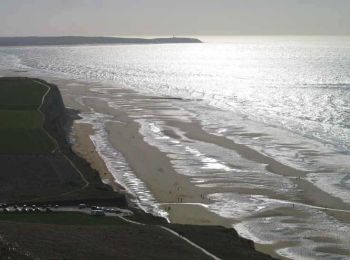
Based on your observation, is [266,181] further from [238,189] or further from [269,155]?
[269,155]

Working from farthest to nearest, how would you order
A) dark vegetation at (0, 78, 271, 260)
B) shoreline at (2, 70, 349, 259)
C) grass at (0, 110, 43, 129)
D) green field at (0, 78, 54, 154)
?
grass at (0, 110, 43, 129), green field at (0, 78, 54, 154), shoreline at (2, 70, 349, 259), dark vegetation at (0, 78, 271, 260)

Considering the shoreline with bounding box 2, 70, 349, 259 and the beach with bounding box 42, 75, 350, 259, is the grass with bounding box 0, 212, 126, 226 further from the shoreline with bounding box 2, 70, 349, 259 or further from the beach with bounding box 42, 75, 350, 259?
the shoreline with bounding box 2, 70, 349, 259

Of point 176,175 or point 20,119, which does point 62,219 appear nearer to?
point 176,175

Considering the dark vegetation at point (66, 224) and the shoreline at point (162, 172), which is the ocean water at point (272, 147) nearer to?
the shoreline at point (162, 172)

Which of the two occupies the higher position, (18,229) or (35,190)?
(18,229)

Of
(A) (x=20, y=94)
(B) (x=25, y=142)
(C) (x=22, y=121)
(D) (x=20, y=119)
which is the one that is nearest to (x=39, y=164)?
(B) (x=25, y=142)

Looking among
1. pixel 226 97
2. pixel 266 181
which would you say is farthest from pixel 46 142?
pixel 226 97

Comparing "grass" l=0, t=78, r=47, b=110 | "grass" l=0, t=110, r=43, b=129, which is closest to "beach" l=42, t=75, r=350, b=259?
"grass" l=0, t=110, r=43, b=129
